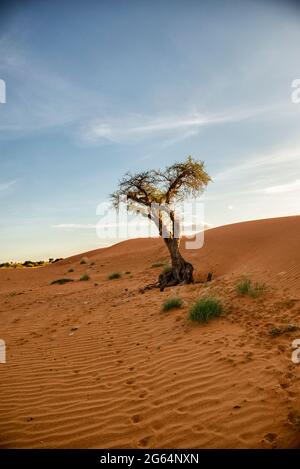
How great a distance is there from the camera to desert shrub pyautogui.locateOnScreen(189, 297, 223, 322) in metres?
7.11

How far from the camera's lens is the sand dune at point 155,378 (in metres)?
3.56

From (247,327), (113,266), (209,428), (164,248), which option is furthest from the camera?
(164,248)

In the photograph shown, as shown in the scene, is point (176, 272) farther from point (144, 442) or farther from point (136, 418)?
point (144, 442)

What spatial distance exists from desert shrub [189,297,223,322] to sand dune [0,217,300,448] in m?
0.21

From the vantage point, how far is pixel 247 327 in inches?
257

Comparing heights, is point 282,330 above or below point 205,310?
below

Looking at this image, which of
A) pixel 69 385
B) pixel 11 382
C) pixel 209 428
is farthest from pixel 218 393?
pixel 11 382

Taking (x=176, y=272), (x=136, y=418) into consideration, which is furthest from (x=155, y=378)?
(x=176, y=272)

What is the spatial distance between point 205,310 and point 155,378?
8.92 feet

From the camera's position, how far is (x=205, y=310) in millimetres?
7215

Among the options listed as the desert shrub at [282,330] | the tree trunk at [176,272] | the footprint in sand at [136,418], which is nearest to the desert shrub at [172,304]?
the desert shrub at [282,330]

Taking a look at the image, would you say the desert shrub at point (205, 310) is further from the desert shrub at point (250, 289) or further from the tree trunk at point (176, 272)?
the tree trunk at point (176, 272)

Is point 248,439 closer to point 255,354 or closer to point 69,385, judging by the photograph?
point 255,354
